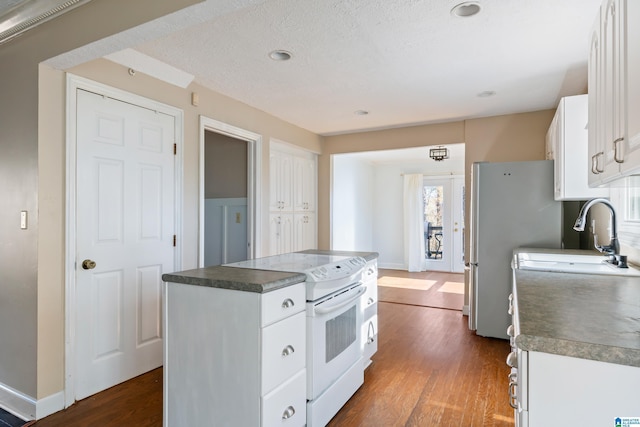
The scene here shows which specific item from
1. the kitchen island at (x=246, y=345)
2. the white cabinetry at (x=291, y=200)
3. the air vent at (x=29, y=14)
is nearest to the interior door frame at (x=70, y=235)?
the air vent at (x=29, y=14)

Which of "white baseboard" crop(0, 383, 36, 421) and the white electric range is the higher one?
the white electric range

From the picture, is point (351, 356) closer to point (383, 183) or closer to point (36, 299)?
point (36, 299)

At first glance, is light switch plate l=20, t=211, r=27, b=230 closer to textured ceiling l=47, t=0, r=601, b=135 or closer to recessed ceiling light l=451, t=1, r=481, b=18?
textured ceiling l=47, t=0, r=601, b=135

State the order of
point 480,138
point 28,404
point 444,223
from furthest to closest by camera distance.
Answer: point 444,223, point 480,138, point 28,404

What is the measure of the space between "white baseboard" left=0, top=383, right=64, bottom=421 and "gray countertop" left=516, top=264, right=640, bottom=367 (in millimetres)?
2613

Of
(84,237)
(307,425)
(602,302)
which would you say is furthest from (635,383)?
(84,237)

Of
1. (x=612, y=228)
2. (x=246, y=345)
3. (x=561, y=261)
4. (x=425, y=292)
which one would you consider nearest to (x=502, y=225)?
(x=561, y=261)

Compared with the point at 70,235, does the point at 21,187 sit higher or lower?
higher

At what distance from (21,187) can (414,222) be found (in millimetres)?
6447

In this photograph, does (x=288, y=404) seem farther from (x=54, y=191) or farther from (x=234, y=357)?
(x=54, y=191)

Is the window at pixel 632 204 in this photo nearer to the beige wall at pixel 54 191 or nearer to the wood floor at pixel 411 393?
the wood floor at pixel 411 393

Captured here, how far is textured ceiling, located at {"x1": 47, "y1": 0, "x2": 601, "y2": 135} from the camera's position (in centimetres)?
202

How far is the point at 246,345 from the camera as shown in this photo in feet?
5.28

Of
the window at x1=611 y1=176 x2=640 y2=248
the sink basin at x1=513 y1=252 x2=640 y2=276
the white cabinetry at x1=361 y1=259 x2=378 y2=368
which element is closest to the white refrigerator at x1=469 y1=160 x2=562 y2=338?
the sink basin at x1=513 y1=252 x2=640 y2=276
